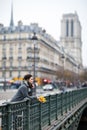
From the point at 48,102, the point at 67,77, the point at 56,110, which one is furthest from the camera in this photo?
the point at 67,77

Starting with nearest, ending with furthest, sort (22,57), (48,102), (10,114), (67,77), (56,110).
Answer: (10,114) → (48,102) → (56,110) → (22,57) → (67,77)

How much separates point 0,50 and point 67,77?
23082 mm

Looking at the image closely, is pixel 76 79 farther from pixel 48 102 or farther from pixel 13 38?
pixel 48 102

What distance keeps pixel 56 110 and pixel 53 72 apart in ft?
355

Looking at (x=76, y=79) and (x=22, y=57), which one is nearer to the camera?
(x=22, y=57)

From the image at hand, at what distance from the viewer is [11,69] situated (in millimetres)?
101125

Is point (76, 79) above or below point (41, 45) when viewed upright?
below

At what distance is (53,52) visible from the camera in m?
125

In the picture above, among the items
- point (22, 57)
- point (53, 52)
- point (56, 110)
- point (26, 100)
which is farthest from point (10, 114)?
point (53, 52)

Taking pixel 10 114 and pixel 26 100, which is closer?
pixel 10 114

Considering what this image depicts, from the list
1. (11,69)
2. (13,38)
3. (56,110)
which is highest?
(13,38)

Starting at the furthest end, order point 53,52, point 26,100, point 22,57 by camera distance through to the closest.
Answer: point 53,52
point 22,57
point 26,100

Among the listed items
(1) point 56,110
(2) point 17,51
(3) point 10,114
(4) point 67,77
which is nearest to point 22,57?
(2) point 17,51

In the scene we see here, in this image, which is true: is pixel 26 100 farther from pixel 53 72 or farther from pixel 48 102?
pixel 53 72
